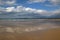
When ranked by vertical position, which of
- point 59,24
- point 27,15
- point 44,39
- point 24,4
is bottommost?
point 44,39

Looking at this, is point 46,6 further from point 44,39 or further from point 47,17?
point 44,39

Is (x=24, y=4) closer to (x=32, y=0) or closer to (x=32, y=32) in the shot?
(x=32, y=0)

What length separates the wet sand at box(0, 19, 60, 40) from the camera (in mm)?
1593

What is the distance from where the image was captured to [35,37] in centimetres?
160

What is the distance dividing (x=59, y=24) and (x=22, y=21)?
40 centimetres

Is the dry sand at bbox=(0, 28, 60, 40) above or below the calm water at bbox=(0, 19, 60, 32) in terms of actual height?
below

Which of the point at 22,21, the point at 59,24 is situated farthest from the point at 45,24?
the point at 22,21

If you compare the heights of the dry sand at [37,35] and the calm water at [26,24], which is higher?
the calm water at [26,24]

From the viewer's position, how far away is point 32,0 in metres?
1.61

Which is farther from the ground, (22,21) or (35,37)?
(22,21)

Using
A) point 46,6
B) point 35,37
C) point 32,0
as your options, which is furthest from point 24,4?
point 35,37

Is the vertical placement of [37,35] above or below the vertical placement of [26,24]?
below

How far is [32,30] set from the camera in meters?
1.61

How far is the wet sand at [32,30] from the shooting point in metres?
1.59
